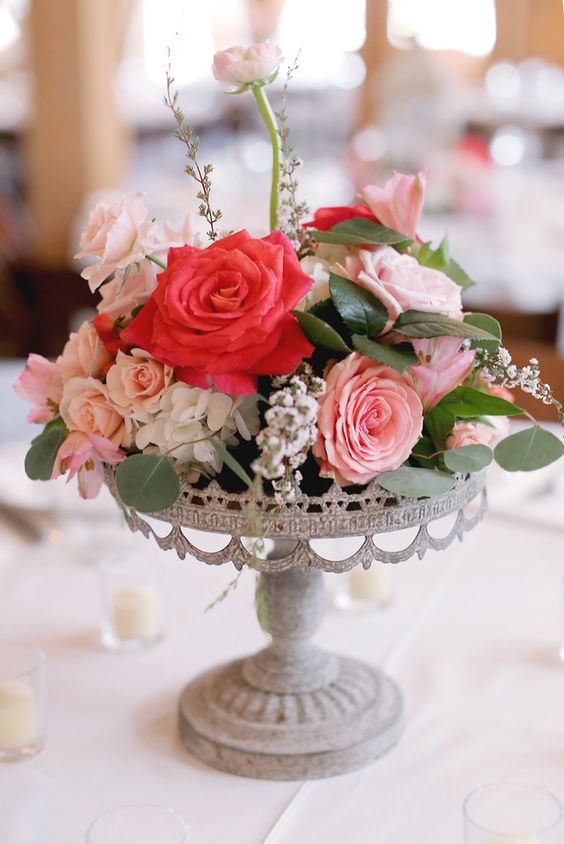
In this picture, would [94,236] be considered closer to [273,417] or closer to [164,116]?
[273,417]

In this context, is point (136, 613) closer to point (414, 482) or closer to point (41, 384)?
point (41, 384)

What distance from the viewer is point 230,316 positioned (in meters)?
0.76

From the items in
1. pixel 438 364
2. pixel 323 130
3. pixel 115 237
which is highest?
pixel 115 237

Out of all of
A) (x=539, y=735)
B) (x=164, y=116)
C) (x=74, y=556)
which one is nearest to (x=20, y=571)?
(x=74, y=556)

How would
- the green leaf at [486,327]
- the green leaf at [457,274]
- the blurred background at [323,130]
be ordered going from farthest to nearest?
the blurred background at [323,130]
the green leaf at [457,274]
the green leaf at [486,327]

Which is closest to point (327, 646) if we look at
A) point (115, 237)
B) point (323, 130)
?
point (115, 237)

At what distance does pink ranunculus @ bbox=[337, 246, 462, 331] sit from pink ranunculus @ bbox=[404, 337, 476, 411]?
0.03 m

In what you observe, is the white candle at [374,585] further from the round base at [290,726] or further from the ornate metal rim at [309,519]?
the ornate metal rim at [309,519]

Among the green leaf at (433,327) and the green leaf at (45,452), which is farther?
the green leaf at (45,452)

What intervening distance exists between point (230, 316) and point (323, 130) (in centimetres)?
654

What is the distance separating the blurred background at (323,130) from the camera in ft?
11.6

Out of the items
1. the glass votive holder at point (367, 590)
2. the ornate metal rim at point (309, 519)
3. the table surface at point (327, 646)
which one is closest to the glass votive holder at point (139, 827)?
the table surface at point (327, 646)

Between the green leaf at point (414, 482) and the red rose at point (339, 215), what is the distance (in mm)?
253

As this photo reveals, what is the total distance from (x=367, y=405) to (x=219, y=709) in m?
0.38
